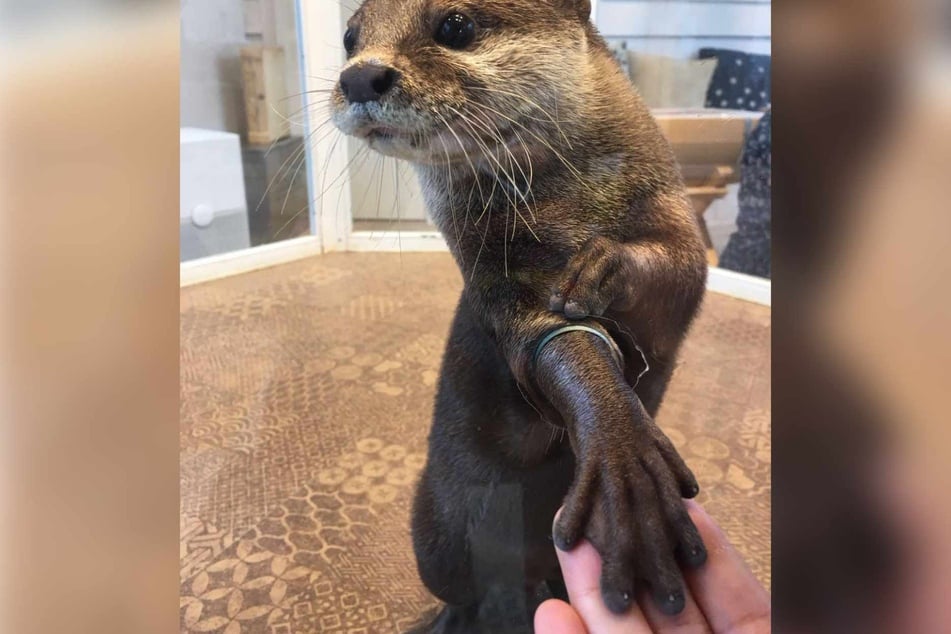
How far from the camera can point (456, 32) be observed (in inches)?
22.0

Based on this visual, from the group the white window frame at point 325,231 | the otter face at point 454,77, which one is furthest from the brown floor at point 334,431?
the otter face at point 454,77

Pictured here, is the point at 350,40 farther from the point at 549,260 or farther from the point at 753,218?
the point at 753,218

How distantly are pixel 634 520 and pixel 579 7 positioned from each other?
0.46 metres

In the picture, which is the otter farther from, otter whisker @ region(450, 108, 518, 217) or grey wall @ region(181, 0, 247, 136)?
grey wall @ region(181, 0, 247, 136)

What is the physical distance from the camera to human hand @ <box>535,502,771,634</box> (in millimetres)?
489

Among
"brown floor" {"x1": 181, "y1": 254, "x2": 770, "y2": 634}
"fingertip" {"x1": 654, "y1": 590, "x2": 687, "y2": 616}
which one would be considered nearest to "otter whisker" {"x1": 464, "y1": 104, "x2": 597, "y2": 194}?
"brown floor" {"x1": 181, "y1": 254, "x2": 770, "y2": 634}

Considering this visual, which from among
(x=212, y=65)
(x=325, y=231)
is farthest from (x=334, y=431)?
(x=212, y=65)

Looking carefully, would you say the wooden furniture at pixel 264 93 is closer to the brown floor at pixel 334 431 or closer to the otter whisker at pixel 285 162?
the otter whisker at pixel 285 162

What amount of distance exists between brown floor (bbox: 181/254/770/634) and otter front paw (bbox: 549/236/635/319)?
0.24 m
